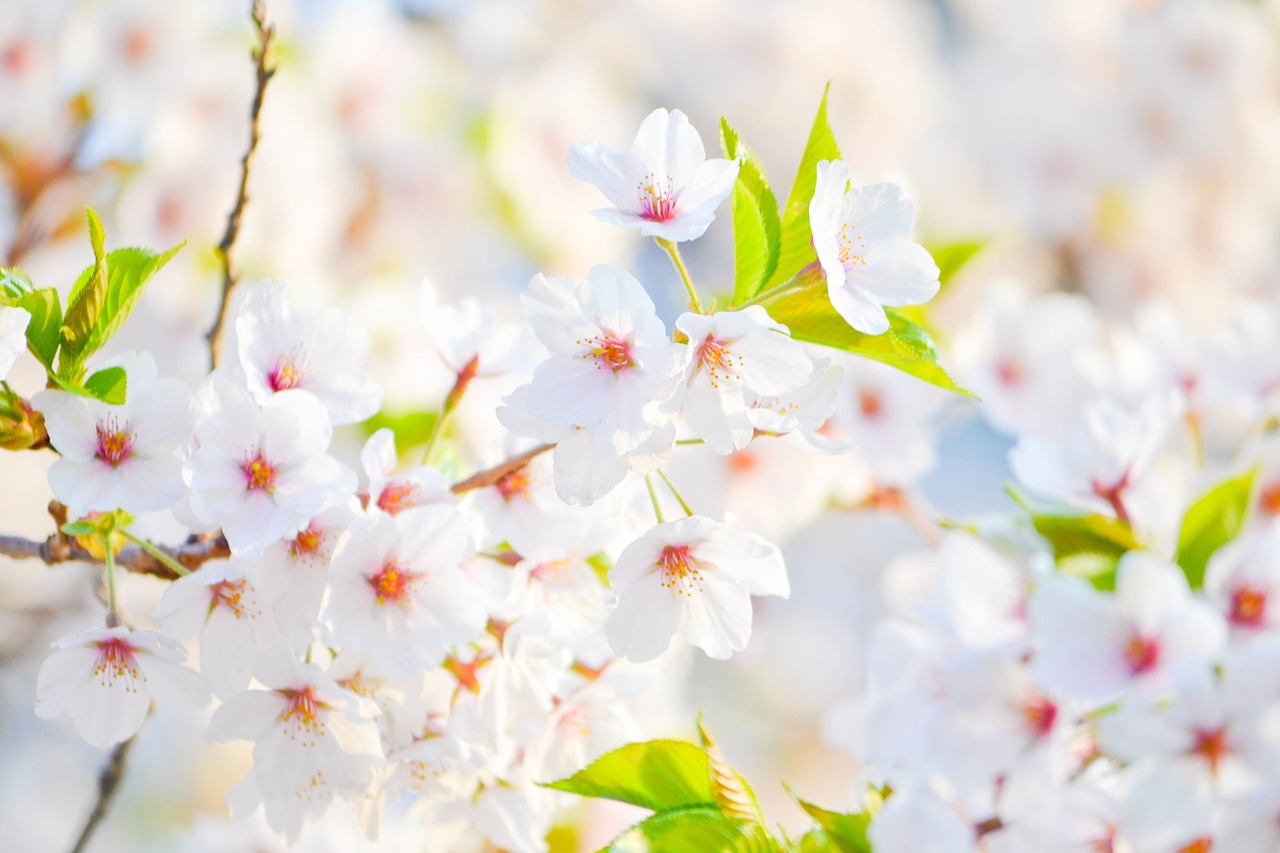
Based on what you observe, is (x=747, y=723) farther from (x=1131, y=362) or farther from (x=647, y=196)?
(x=647, y=196)

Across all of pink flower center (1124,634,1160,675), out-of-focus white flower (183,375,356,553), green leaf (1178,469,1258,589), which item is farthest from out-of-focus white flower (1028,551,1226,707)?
out-of-focus white flower (183,375,356,553)

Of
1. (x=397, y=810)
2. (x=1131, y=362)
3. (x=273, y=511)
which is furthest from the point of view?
(x=397, y=810)

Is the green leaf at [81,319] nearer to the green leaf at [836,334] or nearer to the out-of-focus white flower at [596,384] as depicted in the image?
the out-of-focus white flower at [596,384]

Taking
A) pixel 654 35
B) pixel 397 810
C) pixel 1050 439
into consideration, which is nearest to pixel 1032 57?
pixel 654 35

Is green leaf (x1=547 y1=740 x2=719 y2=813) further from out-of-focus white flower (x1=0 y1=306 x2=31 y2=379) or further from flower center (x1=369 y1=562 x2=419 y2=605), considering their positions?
out-of-focus white flower (x1=0 y1=306 x2=31 y2=379)

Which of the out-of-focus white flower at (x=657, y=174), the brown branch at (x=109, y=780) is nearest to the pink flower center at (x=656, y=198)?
the out-of-focus white flower at (x=657, y=174)

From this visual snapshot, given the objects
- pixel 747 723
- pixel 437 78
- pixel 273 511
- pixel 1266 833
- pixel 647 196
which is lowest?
pixel 747 723
